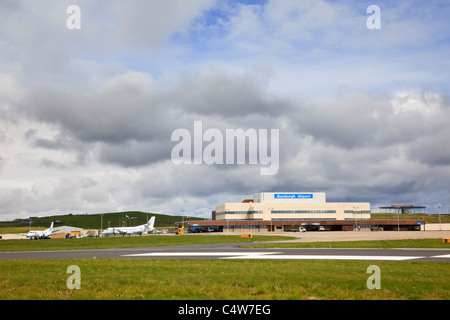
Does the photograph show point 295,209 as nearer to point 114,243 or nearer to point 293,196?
point 293,196

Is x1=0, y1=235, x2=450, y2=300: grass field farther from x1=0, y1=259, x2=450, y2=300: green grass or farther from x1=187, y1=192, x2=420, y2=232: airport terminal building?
x1=187, y1=192, x2=420, y2=232: airport terminal building

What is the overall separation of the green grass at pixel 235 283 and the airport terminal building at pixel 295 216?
506ft

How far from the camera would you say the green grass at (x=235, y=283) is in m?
16.1

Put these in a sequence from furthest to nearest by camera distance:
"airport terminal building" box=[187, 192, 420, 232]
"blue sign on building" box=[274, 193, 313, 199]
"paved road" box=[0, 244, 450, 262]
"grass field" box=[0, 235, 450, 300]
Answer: "blue sign on building" box=[274, 193, 313, 199] → "airport terminal building" box=[187, 192, 420, 232] → "paved road" box=[0, 244, 450, 262] → "grass field" box=[0, 235, 450, 300]

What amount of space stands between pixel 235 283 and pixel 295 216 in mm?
166592

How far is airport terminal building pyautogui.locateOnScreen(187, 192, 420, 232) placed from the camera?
17800cm

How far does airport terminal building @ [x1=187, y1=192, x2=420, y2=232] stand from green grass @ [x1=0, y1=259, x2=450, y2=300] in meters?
154

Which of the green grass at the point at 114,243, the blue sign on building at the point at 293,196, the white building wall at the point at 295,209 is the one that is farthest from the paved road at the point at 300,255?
the blue sign on building at the point at 293,196

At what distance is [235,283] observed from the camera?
18.6m

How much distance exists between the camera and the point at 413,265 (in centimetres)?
2517

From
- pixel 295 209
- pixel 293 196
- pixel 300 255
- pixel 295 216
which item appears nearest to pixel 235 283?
pixel 300 255

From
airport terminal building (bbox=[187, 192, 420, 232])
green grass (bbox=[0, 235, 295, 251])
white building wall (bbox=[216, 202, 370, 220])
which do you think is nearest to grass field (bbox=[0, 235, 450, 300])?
green grass (bbox=[0, 235, 295, 251])
